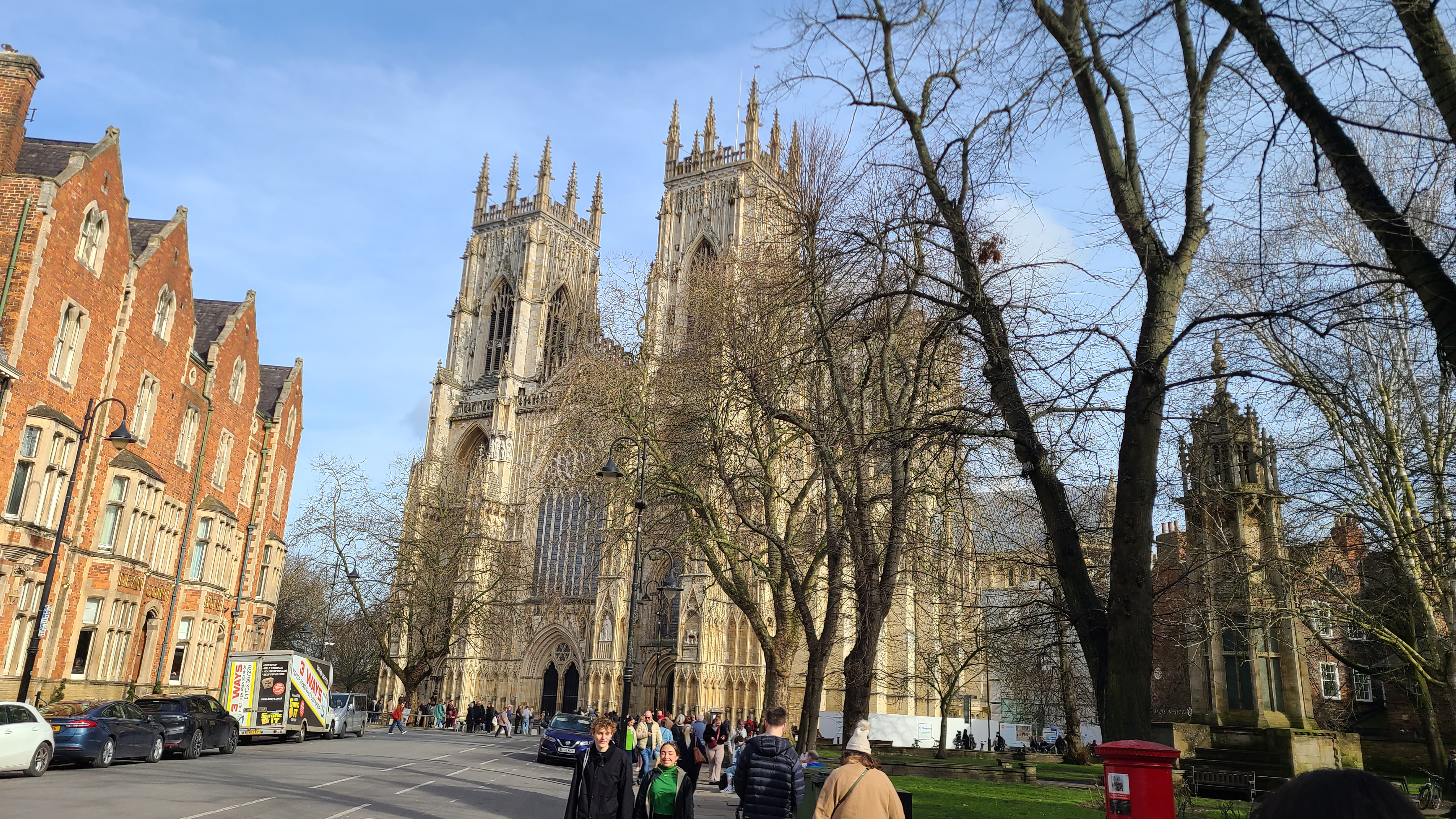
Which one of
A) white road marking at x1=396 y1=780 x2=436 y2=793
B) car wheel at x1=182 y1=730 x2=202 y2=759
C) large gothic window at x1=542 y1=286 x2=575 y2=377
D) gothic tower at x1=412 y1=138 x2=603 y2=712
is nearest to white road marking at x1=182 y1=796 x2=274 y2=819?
white road marking at x1=396 y1=780 x2=436 y2=793

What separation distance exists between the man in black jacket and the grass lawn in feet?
20.9

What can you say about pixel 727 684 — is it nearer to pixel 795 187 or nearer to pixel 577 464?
pixel 577 464

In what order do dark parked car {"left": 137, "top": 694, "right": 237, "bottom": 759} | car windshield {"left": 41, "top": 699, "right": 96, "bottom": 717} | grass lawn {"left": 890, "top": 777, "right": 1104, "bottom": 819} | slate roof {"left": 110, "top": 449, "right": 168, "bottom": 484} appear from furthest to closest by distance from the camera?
slate roof {"left": 110, "top": 449, "right": 168, "bottom": 484}, dark parked car {"left": 137, "top": 694, "right": 237, "bottom": 759}, car windshield {"left": 41, "top": 699, "right": 96, "bottom": 717}, grass lawn {"left": 890, "top": 777, "right": 1104, "bottom": 819}

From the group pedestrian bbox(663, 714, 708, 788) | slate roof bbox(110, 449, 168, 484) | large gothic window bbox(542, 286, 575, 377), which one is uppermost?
large gothic window bbox(542, 286, 575, 377)

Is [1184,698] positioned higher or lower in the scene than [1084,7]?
lower

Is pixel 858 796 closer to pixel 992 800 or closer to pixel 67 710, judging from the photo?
pixel 992 800

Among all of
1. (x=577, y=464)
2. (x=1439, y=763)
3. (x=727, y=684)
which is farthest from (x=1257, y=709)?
(x=727, y=684)

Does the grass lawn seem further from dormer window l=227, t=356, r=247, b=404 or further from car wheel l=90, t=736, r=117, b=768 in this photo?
dormer window l=227, t=356, r=247, b=404

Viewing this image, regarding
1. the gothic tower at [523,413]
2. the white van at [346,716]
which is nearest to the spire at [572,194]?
the gothic tower at [523,413]

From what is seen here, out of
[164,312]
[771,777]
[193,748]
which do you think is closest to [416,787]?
[193,748]

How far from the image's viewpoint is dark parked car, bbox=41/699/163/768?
15992 millimetres

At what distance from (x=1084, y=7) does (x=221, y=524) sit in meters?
30.2

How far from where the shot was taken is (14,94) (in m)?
21.9

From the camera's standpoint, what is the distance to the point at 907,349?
55.2 feet
